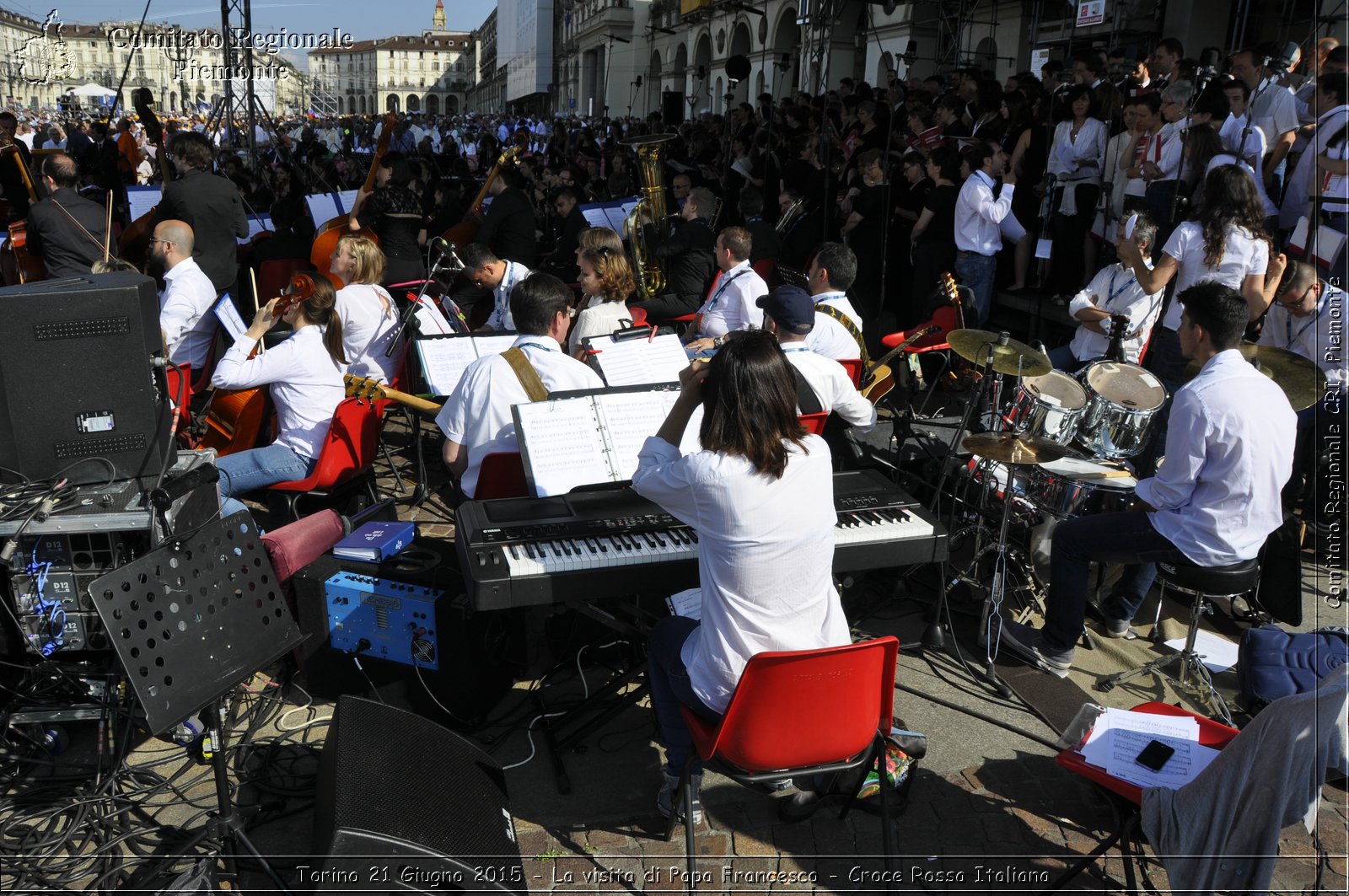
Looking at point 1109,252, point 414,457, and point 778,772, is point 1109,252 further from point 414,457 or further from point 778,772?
point 778,772

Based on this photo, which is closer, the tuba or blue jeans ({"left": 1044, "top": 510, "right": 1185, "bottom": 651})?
blue jeans ({"left": 1044, "top": 510, "right": 1185, "bottom": 651})

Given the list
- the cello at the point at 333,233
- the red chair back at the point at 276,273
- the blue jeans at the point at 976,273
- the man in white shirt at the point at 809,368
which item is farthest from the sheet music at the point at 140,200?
the blue jeans at the point at 976,273

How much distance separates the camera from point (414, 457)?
21.5 ft

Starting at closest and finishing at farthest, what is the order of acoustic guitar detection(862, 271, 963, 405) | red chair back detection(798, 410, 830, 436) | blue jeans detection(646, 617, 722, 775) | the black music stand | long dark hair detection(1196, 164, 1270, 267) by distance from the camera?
the black music stand → blue jeans detection(646, 617, 722, 775) → red chair back detection(798, 410, 830, 436) → acoustic guitar detection(862, 271, 963, 405) → long dark hair detection(1196, 164, 1270, 267)

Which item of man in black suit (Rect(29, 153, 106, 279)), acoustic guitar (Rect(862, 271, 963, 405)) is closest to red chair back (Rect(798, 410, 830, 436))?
acoustic guitar (Rect(862, 271, 963, 405))

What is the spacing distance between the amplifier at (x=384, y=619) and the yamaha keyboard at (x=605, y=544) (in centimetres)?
29

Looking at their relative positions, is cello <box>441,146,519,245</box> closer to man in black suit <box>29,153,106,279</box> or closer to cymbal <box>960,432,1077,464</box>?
man in black suit <box>29,153,106,279</box>

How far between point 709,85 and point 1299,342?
32901 millimetres

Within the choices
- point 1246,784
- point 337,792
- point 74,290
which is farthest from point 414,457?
point 1246,784

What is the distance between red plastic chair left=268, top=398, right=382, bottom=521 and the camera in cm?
468

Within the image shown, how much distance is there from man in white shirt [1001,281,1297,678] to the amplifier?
2.62 m

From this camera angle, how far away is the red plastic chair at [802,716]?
8.32 ft

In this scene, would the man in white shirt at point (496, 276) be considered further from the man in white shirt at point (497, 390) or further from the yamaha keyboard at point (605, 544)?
the yamaha keyboard at point (605, 544)

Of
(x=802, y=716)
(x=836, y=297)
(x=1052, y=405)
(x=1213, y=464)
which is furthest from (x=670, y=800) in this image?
(x=836, y=297)
